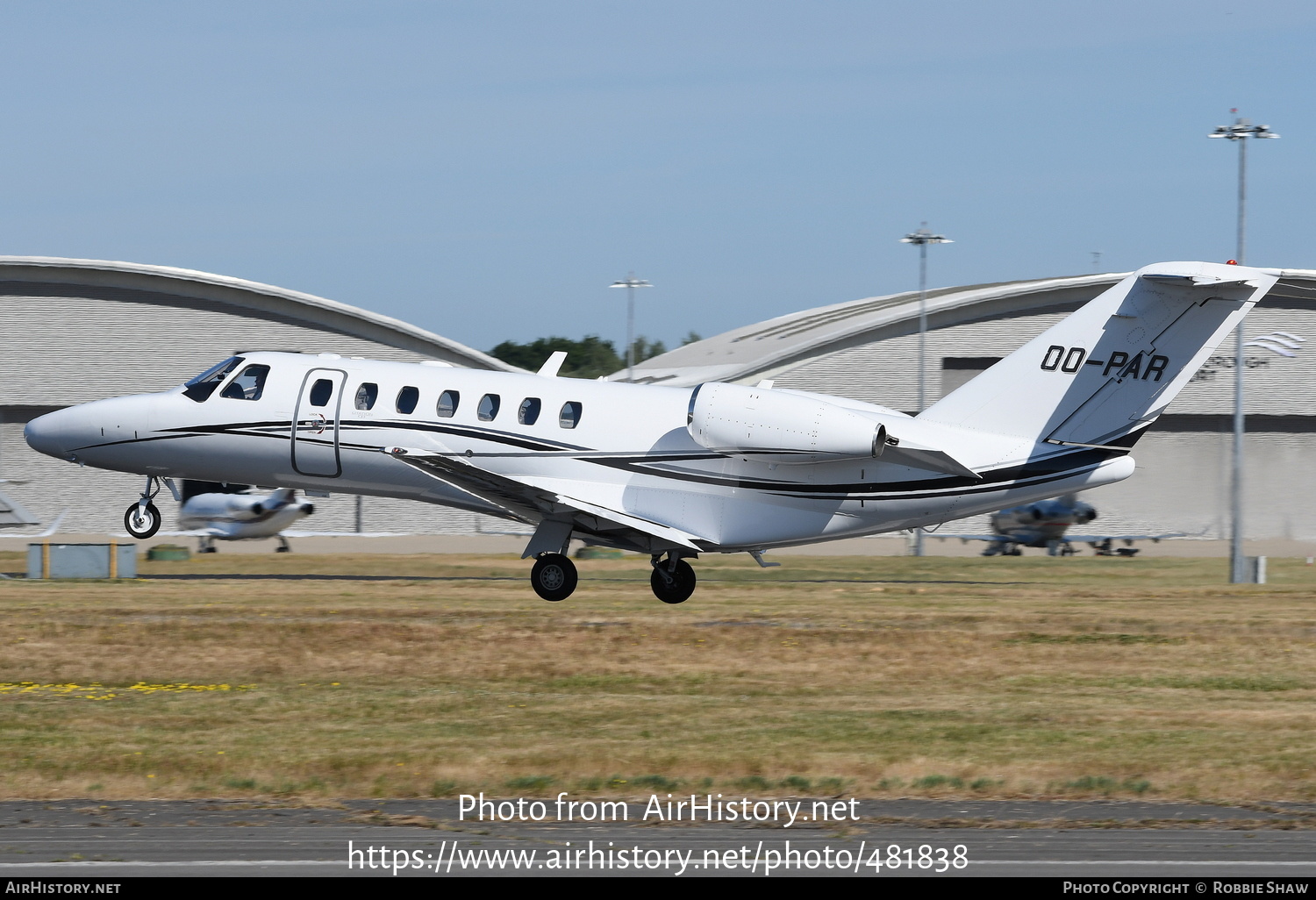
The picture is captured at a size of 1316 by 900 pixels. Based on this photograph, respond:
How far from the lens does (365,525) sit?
56.2 m

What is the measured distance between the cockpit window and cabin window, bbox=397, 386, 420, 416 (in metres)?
2.90

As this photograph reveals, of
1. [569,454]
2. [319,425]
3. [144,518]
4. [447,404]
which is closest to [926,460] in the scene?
[569,454]

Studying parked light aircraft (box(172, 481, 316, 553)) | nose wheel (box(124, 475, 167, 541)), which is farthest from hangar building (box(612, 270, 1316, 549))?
nose wheel (box(124, 475, 167, 541))

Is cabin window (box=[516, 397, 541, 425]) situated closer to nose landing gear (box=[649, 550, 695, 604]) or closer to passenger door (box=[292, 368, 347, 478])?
passenger door (box=[292, 368, 347, 478])

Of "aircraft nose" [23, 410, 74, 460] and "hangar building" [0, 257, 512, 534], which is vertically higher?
"hangar building" [0, 257, 512, 534]

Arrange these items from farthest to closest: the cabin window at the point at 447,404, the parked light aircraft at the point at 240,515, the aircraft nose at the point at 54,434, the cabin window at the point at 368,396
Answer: the parked light aircraft at the point at 240,515 → the aircraft nose at the point at 54,434 → the cabin window at the point at 368,396 → the cabin window at the point at 447,404

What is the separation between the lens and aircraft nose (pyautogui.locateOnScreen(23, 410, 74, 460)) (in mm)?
24031

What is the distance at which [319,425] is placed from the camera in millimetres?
22156

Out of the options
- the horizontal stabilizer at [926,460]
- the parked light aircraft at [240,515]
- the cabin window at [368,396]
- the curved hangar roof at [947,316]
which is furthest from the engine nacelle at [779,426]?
the curved hangar roof at [947,316]

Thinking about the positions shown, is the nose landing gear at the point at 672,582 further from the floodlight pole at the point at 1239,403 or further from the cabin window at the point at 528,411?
the floodlight pole at the point at 1239,403

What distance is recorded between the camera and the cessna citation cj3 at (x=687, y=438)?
20.0 m

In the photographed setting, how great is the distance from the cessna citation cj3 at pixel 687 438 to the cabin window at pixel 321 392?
0.06 feet

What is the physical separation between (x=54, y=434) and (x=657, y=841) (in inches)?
A: 661

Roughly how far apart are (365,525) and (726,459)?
1461 inches
